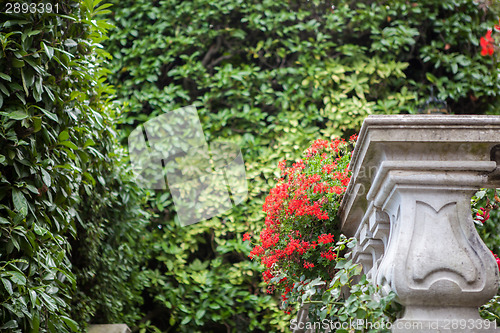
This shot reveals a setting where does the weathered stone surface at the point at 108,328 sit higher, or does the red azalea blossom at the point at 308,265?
the red azalea blossom at the point at 308,265

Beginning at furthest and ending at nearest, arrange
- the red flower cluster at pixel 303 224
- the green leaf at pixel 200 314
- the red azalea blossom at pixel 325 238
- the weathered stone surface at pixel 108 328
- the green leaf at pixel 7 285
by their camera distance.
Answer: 1. the green leaf at pixel 200 314
2. the weathered stone surface at pixel 108 328
3. the red flower cluster at pixel 303 224
4. the red azalea blossom at pixel 325 238
5. the green leaf at pixel 7 285

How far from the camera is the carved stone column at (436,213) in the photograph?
4.74 ft

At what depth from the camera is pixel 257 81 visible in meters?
5.61

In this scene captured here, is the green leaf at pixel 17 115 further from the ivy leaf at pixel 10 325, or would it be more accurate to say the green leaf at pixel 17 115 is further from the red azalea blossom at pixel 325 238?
the red azalea blossom at pixel 325 238

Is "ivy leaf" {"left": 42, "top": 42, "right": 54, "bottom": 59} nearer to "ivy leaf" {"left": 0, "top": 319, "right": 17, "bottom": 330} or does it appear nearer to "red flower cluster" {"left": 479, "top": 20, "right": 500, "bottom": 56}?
"ivy leaf" {"left": 0, "top": 319, "right": 17, "bottom": 330}

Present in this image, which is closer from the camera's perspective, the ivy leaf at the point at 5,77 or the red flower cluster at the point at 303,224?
the ivy leaf at the point at 5,77

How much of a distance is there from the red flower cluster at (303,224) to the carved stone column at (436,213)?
3.09ft

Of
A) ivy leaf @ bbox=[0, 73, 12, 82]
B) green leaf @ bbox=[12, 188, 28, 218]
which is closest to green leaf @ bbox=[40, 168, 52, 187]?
green leaf @ bbox=[12, 188, 28, 218]

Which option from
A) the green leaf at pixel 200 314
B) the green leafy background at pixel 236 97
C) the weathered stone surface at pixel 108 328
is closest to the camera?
the weathered stone surface at pixel 108 328

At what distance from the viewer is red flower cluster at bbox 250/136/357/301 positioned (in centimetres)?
255

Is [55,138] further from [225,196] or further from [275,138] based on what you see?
[275,138]

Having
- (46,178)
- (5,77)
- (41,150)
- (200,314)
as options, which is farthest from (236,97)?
(5,77)

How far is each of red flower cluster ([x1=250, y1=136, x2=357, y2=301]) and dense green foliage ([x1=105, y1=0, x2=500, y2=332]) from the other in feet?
7.31

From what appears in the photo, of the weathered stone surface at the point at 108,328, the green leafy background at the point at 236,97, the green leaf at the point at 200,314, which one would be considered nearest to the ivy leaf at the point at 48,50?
the green leafy background at the point at 236,97
